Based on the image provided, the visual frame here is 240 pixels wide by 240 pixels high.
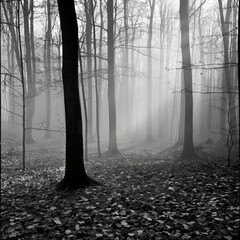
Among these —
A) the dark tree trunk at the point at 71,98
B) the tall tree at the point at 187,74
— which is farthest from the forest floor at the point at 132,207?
the tall tree at the point at 187,74

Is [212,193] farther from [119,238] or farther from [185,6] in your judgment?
[185,6]

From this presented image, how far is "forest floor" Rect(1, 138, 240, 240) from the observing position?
510 cm

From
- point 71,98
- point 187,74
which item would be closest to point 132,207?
point 71,98

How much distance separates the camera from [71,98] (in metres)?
7.80

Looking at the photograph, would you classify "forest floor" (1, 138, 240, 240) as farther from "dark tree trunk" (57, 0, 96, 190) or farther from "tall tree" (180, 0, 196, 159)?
"tall tree" (180, 0, 196, 159)

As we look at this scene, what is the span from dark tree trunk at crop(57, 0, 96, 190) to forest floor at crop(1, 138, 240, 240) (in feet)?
1.57

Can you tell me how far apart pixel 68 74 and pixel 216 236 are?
5.44 m

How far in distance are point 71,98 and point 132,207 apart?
3.44m

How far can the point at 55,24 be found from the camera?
28.6 meters

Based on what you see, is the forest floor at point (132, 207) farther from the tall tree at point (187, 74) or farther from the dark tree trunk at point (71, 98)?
the tall tree at point (187, 74)

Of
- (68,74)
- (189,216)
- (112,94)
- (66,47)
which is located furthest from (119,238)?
(112,94)

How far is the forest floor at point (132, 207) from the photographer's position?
510 centimetres

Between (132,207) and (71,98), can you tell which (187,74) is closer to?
(71,98)

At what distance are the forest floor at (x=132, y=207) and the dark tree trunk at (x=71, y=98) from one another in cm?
48
